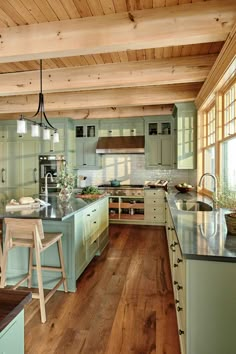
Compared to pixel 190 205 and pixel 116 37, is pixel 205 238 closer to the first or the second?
pixel 190 205

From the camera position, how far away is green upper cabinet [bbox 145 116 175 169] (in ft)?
19.0

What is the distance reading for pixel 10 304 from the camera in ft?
2.83

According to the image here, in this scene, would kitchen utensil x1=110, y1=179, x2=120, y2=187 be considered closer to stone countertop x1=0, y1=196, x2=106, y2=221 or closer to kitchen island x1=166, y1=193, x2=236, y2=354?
stone countertop x1=0, y1=196, x2=106, y2=221

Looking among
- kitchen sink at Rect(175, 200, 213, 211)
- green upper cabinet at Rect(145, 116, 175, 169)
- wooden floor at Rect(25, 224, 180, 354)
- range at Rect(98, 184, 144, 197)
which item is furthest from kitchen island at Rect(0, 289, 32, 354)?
green upper cabinet at Rect(145, 116, 175, 169)

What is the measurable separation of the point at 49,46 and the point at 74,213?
1741mm

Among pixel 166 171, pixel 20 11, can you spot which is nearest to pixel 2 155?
pixel 166 171

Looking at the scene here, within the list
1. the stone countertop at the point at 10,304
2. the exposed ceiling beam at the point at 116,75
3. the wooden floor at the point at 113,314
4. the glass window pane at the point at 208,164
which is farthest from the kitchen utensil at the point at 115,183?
the stone countertop at the point at 10,304

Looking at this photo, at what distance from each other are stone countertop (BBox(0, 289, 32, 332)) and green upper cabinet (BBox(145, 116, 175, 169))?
5.14 metres

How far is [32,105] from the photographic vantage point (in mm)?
4957

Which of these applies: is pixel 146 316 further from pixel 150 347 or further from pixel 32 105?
pixel 32 105

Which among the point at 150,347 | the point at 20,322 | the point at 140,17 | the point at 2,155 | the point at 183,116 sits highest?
the point at 140,17

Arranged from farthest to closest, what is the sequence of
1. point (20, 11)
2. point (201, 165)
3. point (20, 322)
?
1. point (201, 165)
2. point (20, 11)
3. point (20, 322)

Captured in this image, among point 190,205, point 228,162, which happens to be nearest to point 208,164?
point 228,162

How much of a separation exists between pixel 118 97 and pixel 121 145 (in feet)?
4.87
